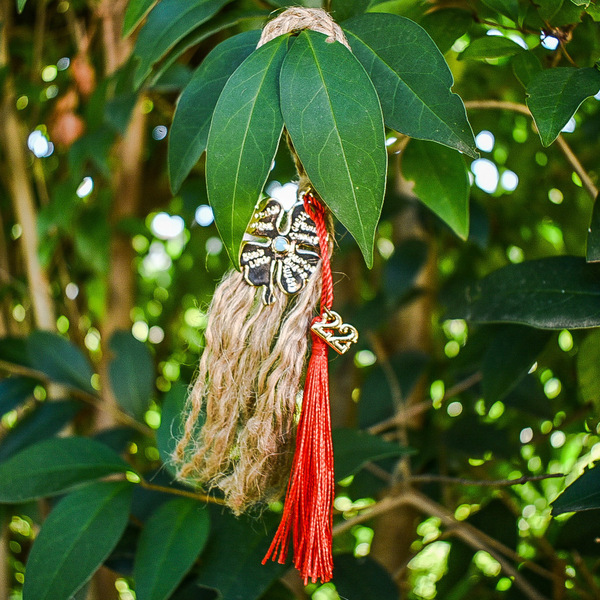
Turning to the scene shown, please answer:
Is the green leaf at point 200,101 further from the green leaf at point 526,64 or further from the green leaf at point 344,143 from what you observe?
the green leaf at point 526,64

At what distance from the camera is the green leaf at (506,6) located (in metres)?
0.43

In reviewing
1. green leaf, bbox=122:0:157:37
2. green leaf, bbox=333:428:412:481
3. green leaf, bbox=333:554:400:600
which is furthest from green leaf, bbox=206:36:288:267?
green leaf, bbox=333:554:400:600

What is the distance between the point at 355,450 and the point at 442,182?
10.3 inches

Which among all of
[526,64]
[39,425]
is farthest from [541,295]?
[39,425]

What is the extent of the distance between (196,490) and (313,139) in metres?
0.40

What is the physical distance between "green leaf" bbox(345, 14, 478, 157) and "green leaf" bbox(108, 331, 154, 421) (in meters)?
0.52

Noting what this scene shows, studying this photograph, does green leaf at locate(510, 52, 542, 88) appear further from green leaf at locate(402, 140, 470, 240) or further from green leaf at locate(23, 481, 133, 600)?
green leaf at locate(23, 481, 133, 600)

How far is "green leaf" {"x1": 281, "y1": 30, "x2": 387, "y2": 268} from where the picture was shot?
34cm

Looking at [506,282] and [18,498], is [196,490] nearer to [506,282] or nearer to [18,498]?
[18,498]

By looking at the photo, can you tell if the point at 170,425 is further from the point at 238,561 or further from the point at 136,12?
the point at 136,12

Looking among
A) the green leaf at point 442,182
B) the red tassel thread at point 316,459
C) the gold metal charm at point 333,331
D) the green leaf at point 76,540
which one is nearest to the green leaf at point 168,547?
the green leaf at point 76,540

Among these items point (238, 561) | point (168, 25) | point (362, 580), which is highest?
point (168, 25)

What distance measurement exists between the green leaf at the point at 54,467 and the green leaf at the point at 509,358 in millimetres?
371

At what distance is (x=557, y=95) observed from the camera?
38 centimetres
